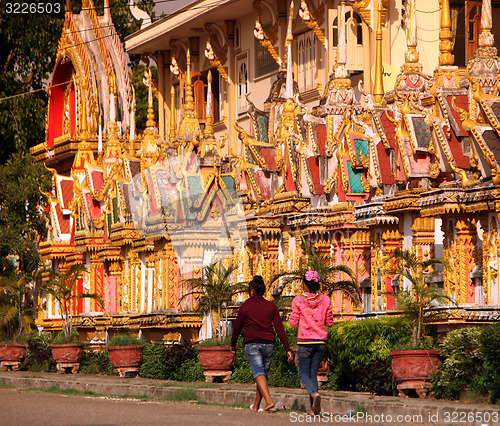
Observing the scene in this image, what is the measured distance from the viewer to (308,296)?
15.4 meters

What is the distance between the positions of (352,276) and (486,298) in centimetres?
342

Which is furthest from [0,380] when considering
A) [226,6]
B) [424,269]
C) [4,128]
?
[4,128]

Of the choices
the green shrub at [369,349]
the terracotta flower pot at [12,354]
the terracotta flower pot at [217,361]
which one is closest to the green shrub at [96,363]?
the terracotta flower pot at [12,354]

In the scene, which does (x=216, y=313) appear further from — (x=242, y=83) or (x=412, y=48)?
(x=242, y=83)

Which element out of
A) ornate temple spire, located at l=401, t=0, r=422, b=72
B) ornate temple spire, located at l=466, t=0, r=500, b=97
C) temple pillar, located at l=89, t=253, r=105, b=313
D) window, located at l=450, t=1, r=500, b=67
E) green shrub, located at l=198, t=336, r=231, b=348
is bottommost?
green shrub, located at l=198, t=336, r=231, b=348

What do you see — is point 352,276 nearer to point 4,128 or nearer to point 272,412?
point 272,412

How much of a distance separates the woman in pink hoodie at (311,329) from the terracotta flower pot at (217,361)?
5819 millimetres

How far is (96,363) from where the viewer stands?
2698 centimetres

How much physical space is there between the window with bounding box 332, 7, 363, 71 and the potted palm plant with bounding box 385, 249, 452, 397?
9085 mm

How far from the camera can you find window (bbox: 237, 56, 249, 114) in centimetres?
3356

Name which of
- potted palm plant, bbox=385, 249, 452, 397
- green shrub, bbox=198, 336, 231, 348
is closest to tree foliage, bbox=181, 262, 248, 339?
green shrub, bbox=198, 336, 231, 348

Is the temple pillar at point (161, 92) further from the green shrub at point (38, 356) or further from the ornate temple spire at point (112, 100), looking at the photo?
the green shrub at point (38, 356)

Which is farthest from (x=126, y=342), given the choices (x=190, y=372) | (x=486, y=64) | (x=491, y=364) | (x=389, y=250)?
(x=491, y=364)

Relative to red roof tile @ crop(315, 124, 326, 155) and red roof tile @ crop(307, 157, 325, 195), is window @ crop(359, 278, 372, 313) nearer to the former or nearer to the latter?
red roof tile @ crop(307, 157, 325, 195)
